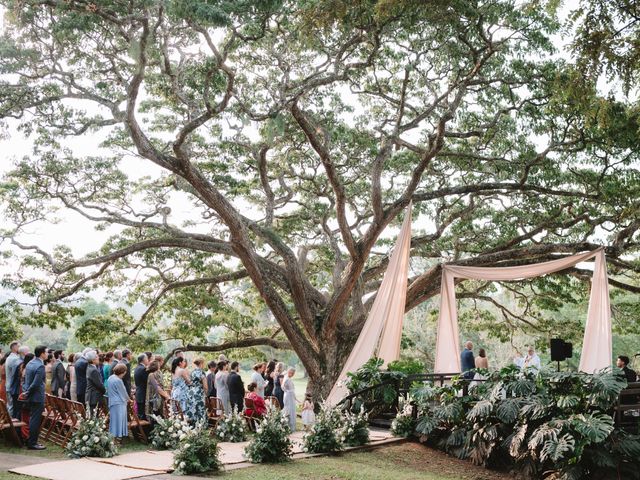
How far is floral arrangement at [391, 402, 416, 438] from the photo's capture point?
10.6 metres

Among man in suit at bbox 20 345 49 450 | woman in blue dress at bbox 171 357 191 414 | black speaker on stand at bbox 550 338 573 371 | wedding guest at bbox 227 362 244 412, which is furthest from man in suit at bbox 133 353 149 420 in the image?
black speaker on stand at bbox 550 338 573 371

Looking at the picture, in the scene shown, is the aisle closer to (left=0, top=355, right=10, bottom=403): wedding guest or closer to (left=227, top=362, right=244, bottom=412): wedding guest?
(left=227, top=362, right=244, bottom=412): wedding guest

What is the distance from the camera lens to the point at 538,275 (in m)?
13.3

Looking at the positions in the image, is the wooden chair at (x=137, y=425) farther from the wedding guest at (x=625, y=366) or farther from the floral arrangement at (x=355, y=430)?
the wedding guest at (x=625, y=366)

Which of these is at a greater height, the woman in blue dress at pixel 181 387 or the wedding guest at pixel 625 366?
the wedding guest at pixel 625 366

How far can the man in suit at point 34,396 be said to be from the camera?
29.0ft

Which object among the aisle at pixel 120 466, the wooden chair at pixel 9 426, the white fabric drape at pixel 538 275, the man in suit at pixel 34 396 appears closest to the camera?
the aisle at pixel 120 466

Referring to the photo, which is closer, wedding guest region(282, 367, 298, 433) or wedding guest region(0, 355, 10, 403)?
wedding guest region(0, 355, 10, 403)

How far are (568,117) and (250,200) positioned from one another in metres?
7.44

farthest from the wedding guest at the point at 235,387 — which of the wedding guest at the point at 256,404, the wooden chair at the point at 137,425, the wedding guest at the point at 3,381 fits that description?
the wedding guest at the point at 3,381

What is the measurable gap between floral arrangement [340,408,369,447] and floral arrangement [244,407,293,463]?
1.37 meters

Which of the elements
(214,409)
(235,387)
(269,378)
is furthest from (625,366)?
(214,409)

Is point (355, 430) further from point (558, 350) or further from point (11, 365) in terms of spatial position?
point (11, 365)

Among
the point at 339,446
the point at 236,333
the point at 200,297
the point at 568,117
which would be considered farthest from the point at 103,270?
the point at 568,117
